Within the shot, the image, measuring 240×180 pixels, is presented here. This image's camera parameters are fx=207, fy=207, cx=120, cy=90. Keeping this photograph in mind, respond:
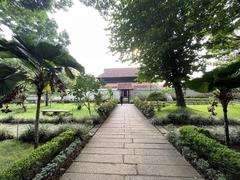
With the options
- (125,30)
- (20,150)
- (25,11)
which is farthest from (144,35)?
(20,150)

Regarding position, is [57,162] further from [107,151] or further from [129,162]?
[107,151]

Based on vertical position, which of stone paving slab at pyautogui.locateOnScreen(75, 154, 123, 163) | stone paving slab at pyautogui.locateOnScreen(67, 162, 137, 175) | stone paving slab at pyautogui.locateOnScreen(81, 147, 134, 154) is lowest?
stone paving slab at pyautogui.locateOnScreen(67, 162, 137, 175)

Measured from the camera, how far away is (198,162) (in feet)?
15.5

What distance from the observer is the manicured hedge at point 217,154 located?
3.57 metres

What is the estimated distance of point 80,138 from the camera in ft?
23.0

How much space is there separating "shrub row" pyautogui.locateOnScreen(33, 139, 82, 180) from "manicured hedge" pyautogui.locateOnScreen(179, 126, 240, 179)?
10.6ft

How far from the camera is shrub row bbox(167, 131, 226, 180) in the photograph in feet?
13.1

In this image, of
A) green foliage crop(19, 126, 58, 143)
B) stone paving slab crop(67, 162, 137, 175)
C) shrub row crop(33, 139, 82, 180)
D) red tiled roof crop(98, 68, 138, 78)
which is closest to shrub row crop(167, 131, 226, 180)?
stone paving slab crop(67, 162, 137, 175)

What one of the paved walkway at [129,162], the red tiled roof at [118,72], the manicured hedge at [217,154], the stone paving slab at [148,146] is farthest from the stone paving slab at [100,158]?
the red tiled roof at [118,72]

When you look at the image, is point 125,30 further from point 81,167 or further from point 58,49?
point 81,167

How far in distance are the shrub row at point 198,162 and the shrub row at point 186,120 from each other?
467cm

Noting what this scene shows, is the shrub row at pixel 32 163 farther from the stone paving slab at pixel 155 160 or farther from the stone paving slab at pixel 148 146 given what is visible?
the stone paving slab at pixel 148 146

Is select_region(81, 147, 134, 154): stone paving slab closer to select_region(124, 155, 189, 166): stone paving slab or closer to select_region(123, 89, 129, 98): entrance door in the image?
select_region(124, 155, 189, 166): stone paving slab

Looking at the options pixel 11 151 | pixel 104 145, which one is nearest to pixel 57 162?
pixel 104 145
